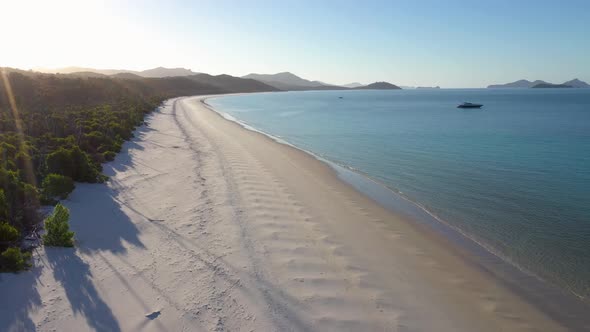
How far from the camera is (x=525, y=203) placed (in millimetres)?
12672

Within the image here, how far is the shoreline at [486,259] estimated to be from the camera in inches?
265

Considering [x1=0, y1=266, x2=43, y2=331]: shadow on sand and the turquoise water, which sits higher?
[x1=0, y1=266, x2=43, y2=331]: shadow on sand

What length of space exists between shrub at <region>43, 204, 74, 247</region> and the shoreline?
9197 millimetres

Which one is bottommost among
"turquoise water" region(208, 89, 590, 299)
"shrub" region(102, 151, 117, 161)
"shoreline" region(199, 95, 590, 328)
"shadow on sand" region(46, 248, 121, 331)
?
"shoreline" region(199, 95, 590, 328)

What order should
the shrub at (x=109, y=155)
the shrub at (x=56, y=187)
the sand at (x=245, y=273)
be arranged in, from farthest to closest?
the shrub at (x=109, y=155) → the shrub at (x=56, y=187) → the sand at (x=245, y=273)

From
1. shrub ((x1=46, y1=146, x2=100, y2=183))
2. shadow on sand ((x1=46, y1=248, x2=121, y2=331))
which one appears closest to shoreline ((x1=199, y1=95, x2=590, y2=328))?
shadow on sand ((x1=46, y1=248, x2=121, y2=331))

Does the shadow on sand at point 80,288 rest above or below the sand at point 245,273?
above

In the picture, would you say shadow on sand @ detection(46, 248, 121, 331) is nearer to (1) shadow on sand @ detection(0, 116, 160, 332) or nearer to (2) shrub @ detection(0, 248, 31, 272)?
(1) shadow on sand @ detection(0, 116, 160, 332)

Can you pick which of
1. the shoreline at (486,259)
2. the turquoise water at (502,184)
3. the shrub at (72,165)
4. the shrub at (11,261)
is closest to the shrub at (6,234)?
the shrub at (11,261)

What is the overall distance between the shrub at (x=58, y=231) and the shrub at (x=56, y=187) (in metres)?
2.94

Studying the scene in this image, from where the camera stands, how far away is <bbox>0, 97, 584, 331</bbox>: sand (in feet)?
17.6

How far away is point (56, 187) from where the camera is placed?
9617mm

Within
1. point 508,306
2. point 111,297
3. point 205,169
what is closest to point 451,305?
point 508,306

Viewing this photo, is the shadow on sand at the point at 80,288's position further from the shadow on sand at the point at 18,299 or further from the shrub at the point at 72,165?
the shrub at the point at 72,165
